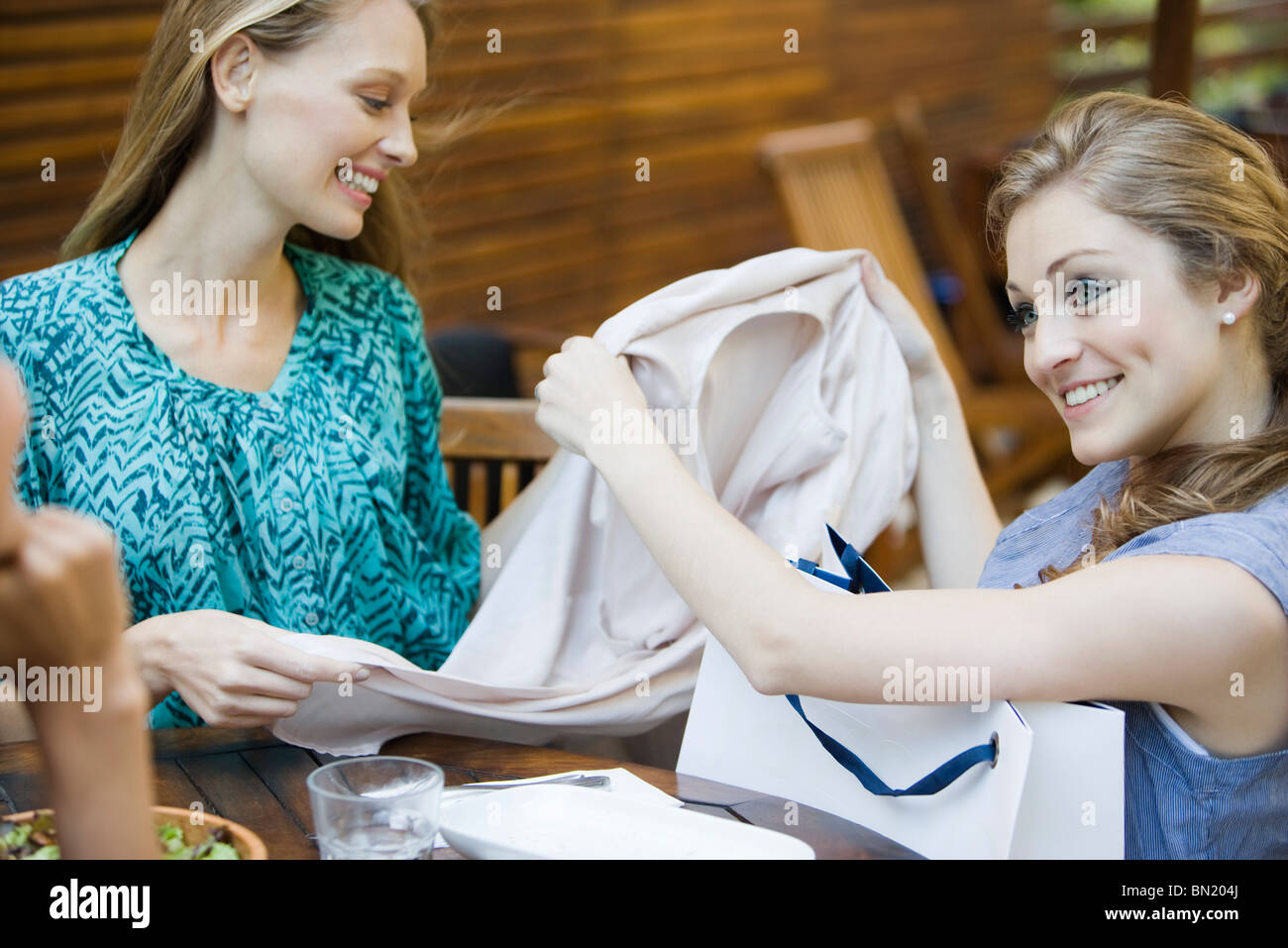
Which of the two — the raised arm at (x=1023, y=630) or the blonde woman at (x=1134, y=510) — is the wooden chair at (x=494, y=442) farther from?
the raised arm at (x=1023, y=630)

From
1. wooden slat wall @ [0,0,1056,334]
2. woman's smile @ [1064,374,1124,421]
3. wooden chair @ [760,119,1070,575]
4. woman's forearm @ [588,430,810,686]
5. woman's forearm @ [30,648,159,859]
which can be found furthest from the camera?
wooden chair @ [760,119,1070,575]

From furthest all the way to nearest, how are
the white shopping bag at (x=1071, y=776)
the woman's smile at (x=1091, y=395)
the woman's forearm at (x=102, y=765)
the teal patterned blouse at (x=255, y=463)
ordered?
1. the teal patterned blouse at (x=255, y=463)
2. the woman's smile at (x=1091, y=395)
3. the white shopping bag at (x=1071, y=776)
4. the woman's forearm at (x=102, y=765)

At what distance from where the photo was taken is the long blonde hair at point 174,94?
1607 mm

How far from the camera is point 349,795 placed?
3.27ft

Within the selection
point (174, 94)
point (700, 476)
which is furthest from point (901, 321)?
point (174, 94)

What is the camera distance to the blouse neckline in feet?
5.28

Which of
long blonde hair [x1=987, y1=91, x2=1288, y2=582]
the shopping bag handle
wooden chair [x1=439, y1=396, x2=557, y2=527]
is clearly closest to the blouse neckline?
wooden chair [x1=439, y1=396, x2=557, y2=527]

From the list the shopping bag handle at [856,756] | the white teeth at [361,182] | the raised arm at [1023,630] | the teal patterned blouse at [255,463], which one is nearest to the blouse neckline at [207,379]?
the teal patterned blouse at [255,463]

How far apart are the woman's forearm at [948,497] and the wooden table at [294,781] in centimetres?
56

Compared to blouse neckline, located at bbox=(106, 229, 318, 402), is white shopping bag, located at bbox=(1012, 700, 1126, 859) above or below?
below

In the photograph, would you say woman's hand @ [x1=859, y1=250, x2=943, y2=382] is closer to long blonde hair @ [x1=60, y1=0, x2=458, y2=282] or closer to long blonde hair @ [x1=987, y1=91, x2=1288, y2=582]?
long blonde hair @ [x1=987, y1=91, x2=1288, y2=582]

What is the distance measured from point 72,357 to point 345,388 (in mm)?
356

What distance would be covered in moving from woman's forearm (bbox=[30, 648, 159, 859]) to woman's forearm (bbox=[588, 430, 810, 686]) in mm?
584

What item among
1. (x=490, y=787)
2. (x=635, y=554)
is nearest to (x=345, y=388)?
(x=635, y=554)
